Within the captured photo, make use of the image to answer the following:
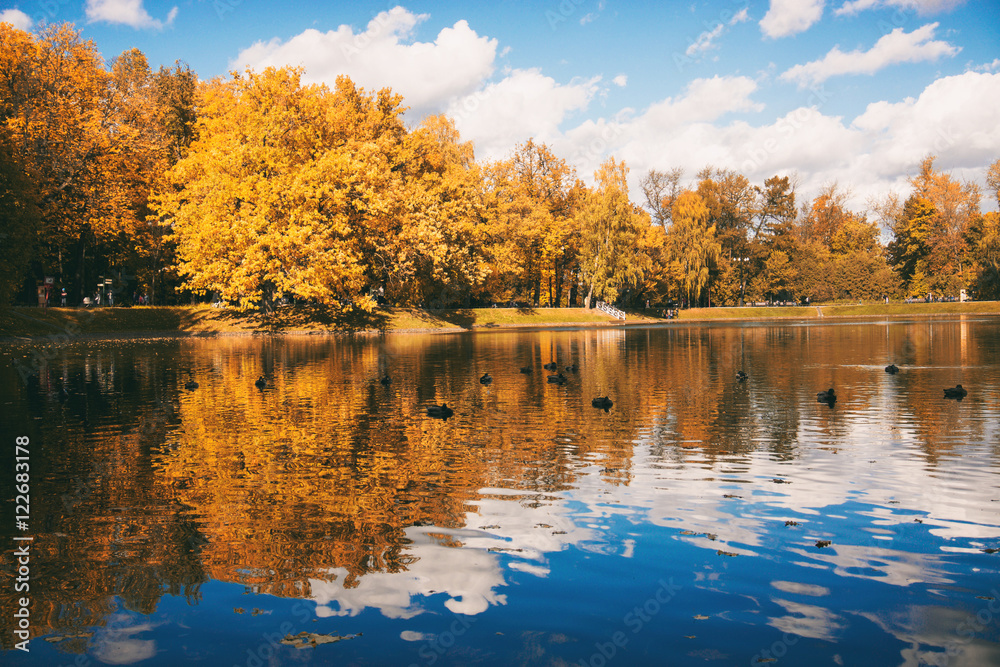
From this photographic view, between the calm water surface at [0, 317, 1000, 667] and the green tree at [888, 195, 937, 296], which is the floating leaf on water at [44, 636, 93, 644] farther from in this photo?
the green tree at [888, 195, 937, 296]

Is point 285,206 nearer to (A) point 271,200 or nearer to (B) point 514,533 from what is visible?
(A) point 271,200

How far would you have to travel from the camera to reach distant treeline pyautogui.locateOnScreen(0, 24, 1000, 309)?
192 ft

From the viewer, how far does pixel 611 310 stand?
308 ft

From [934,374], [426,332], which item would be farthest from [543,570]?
[426,332]

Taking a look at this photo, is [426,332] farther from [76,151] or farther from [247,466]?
[247,466]

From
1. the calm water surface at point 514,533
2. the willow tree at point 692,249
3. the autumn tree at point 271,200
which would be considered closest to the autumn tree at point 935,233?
the willow tree at point 692,249

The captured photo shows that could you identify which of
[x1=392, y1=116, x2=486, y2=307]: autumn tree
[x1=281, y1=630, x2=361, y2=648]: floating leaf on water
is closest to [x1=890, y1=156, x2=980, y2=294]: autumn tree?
[x1=392, y1=116, x2=486, y2=307]: autumn tree

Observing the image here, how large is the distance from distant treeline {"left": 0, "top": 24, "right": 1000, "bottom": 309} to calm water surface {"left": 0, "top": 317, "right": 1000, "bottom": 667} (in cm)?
4264

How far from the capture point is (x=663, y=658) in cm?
591

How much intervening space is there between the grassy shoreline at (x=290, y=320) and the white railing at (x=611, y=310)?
1.29 m

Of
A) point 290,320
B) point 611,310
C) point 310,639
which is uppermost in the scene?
point 611,310

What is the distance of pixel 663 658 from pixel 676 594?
3.99 ft

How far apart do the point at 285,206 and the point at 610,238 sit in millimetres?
42685

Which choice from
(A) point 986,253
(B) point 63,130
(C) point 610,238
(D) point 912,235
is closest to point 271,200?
(B) point 63,130
